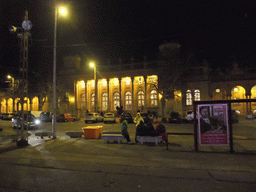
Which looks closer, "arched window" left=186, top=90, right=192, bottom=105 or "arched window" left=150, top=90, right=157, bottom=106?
"arched window" left=186, top=90, right=192, bottom=105

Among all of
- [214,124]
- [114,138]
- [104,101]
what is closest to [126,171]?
[214,124]

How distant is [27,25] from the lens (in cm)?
1132

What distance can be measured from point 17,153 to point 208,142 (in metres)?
8.81

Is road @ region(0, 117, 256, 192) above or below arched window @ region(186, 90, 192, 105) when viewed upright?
below

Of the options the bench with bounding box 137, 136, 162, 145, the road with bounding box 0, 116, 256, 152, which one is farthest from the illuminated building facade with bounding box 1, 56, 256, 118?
the bench with bounding box 137, 136, 162, 145

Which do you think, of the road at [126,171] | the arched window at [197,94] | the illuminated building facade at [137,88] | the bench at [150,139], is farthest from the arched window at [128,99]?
the road at [126,171]

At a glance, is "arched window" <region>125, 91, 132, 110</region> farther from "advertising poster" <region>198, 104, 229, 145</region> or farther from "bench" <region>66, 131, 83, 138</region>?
"advertising poster" <region>198, 104, 229, 145</region>

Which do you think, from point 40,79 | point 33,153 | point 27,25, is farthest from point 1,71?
point 33,153

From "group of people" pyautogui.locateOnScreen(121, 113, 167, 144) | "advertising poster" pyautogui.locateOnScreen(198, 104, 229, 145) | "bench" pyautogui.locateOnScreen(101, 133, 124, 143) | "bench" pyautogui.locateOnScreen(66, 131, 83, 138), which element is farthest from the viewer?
"bench" pyautogui.locateOnScreen(66, 131, 83, 138)

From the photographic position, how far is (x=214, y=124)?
894 cm

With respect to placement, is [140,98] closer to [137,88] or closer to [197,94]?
[137,88]

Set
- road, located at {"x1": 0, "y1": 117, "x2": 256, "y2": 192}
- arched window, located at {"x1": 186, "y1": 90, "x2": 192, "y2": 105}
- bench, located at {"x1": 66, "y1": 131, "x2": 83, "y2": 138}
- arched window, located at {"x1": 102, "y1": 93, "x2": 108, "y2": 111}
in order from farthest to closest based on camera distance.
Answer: arched window, located at {"x1": 102, "y1": 93, "x2": 108, "y2": 111} < arched window, located at {"x1": 186, "y1": 90, "x2": 192, "y2": 105} < bench, located at {"x1": 66, "y1": 131, "x2": 83, "y2": 138} < road, located at {"x1": 0, "y1": 117, "x2": 256, "y2": 192}

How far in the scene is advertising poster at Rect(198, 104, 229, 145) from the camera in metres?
8.83

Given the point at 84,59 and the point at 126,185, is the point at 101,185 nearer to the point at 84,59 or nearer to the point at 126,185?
the point at 126,185
